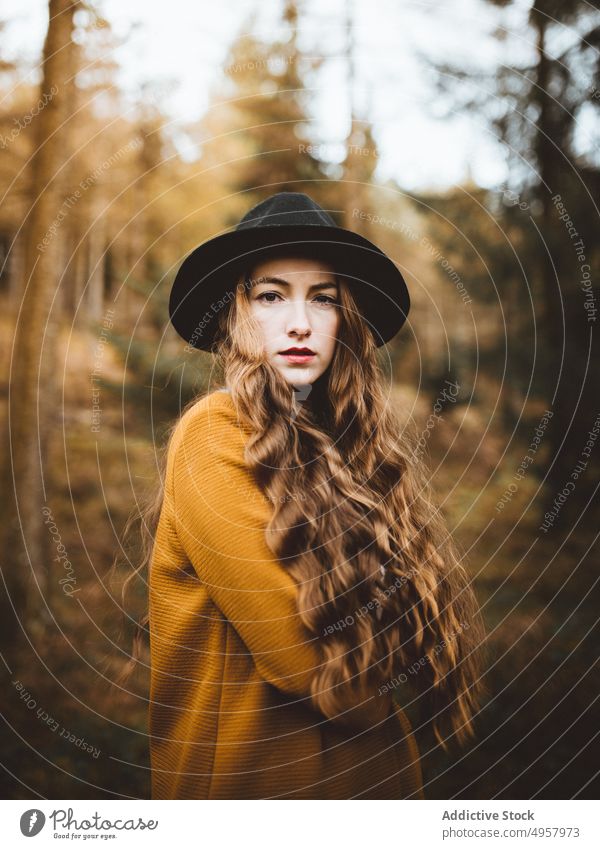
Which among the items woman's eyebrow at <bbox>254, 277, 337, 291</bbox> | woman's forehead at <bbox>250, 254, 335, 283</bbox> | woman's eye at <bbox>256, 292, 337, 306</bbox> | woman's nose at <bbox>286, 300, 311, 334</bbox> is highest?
woman's forehead at <bbox>250, 254, 335, 283</bbox>

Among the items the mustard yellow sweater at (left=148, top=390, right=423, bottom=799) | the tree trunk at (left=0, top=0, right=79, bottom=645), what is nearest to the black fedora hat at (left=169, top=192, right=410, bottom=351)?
the mustard yellow sweater at (left=148, top=390, right=423, bottom=799)

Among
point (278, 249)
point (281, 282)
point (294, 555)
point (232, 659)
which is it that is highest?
point (278, 249)

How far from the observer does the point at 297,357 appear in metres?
1.92

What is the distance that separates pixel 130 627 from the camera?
5246 mm

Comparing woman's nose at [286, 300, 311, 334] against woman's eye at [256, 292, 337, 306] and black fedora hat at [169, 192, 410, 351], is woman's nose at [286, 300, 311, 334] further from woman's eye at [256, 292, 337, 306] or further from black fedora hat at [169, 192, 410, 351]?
black fedora hat at [169, 192, 410, 351]

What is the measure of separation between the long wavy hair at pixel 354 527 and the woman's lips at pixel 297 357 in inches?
2.6

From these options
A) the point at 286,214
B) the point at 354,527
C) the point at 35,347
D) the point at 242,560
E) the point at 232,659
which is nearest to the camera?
the point at 242,560

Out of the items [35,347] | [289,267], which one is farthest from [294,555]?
[35,347]

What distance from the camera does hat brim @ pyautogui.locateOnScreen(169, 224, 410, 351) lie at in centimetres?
192

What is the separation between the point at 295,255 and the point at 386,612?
45.6 inches

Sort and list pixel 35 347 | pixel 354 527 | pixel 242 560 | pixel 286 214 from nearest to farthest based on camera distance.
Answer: pixel 242 560, pixel 354 527, pixel 286 214, pixel 35 347

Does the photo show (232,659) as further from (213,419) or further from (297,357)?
(297,357)

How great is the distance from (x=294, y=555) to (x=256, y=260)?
947mm

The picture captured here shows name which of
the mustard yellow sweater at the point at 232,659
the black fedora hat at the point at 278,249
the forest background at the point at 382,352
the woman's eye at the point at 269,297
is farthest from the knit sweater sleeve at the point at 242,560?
the forest background at the point at 382,352
